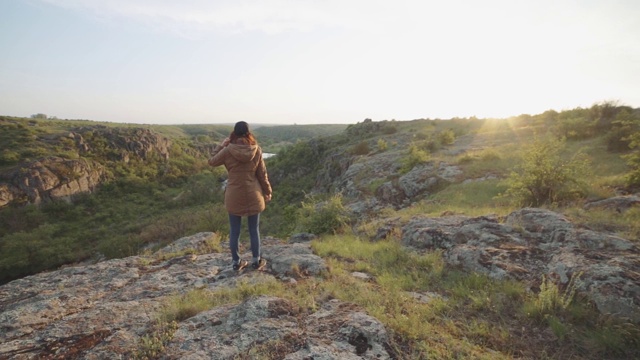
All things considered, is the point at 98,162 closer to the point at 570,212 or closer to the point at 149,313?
the point at 149,313

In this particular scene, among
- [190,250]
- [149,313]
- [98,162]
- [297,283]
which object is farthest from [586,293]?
[98,162]

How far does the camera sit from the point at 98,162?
52844mm

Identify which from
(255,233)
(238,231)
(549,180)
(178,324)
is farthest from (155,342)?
(549,180)

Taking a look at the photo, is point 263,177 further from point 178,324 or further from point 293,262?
point 178,324

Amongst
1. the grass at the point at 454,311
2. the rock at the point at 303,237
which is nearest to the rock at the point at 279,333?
the grass at the point at 454,311

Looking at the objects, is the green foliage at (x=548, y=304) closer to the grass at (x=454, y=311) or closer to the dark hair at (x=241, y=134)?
the grass at (x=454, y=311)

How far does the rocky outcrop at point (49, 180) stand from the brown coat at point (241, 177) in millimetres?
49280

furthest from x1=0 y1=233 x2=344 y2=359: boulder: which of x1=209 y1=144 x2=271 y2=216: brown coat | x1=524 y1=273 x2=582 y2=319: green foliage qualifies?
x1=524 y1=273 x2=582 y2=319: green foliage

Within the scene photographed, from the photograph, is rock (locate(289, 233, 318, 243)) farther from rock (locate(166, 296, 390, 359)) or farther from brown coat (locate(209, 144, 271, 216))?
rock (locate(166, 296, 390, 359))

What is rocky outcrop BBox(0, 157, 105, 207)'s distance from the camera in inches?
1526

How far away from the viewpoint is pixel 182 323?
13.4 feet

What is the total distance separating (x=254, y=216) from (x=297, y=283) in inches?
59.4

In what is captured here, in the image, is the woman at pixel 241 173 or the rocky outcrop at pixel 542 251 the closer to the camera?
the rocky outcrop at pixel 542 251

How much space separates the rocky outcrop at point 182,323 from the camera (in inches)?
136
